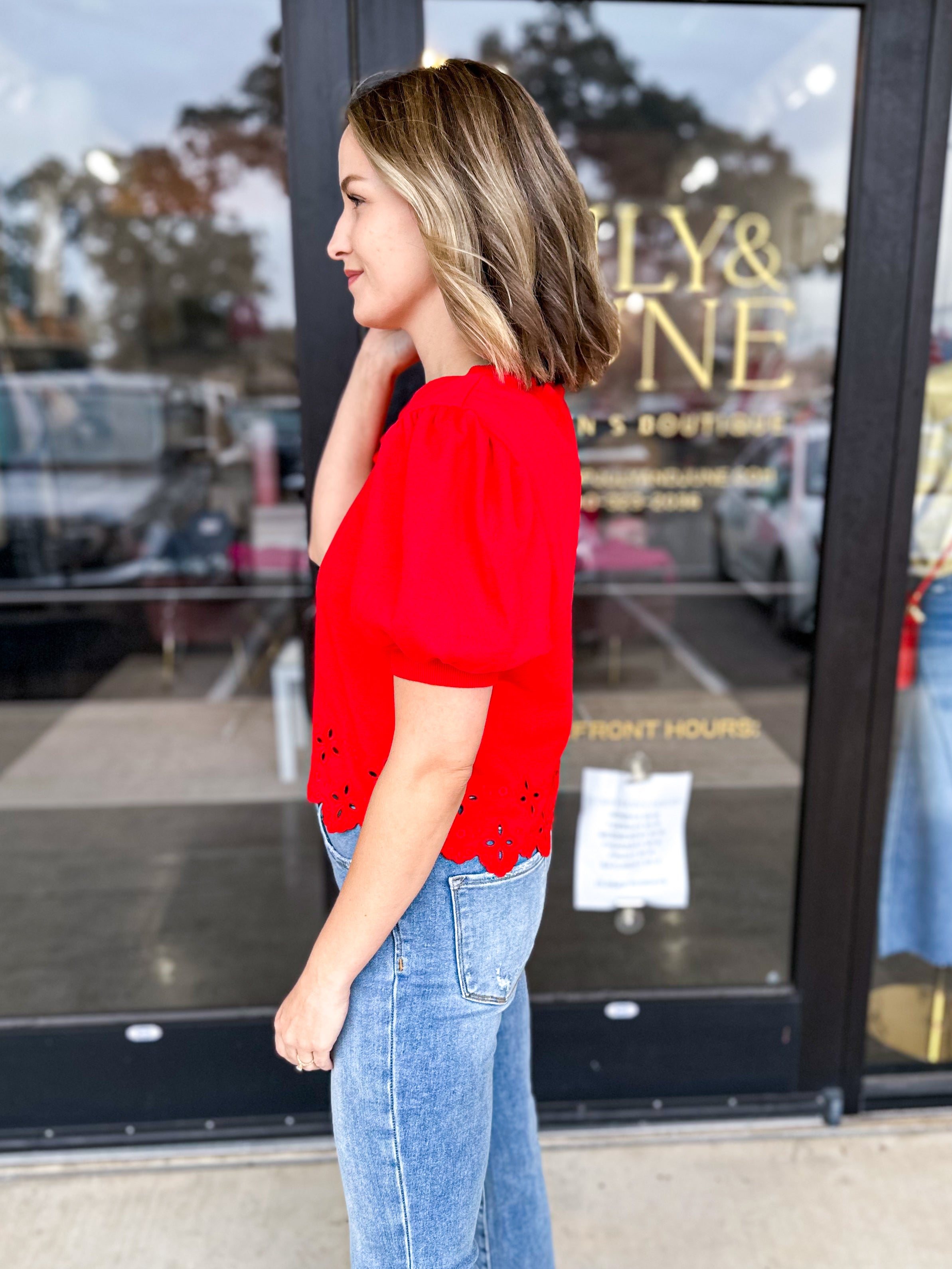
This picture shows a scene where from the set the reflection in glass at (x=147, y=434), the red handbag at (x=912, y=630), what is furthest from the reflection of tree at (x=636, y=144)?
the red handbag at (x=912, y=630)

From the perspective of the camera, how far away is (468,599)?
33.6 inches

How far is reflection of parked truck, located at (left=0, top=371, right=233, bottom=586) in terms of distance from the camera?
652 cm

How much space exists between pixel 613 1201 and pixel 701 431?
13.0ft

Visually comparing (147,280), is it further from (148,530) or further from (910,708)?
(910,708)

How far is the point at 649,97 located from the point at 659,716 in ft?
17.2

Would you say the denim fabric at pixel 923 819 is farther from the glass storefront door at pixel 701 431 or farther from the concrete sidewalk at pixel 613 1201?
the concrete sidewalk at pixel 613 1201

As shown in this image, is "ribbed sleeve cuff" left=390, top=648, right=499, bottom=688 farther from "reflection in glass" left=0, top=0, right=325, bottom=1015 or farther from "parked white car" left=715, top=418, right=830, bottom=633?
"parked white car" left=715, top=418, right=830, bottom=633

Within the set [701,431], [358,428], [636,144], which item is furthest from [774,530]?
[358,428]

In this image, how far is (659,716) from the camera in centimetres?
215

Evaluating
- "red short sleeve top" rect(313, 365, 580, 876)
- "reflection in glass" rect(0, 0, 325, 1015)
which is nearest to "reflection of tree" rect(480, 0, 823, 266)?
"reflection in glass" rect(0, 0, 325, 1015)

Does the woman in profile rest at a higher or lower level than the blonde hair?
lower

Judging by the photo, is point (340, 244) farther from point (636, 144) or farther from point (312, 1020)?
point (636, 144)

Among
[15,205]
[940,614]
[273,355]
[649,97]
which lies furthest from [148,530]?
[940,614]

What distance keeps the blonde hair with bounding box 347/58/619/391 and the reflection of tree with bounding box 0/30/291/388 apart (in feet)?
22.5
